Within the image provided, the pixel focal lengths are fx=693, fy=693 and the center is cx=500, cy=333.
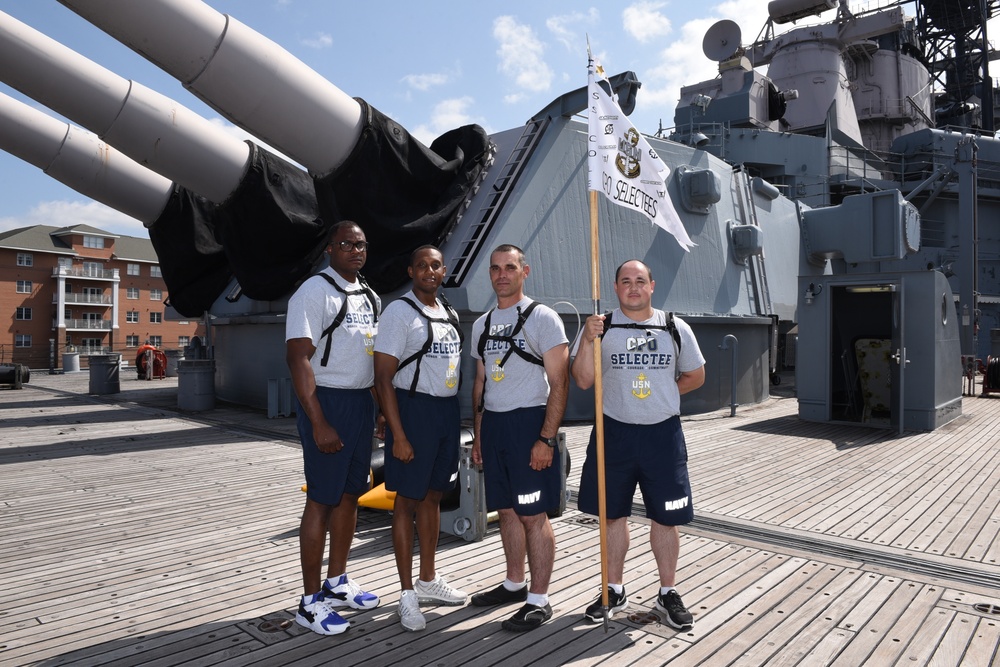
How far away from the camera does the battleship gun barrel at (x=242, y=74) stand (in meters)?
6.00

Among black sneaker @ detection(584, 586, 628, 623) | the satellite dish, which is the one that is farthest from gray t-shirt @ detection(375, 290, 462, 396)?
the satellite dish

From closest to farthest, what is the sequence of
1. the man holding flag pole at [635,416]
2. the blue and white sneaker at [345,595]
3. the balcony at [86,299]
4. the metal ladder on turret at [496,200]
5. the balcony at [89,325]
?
the man holding flag pole at [635,416] → the blue and white sneaker at [345,595] → the metal ladder on turret at [496,200] → the balcony at [86,299] → the balcony at [89,325]

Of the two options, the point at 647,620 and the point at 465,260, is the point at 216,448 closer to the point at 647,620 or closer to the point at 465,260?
the point at 465,260

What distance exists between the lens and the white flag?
327 centimetres

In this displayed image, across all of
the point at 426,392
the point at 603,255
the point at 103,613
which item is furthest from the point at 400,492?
the point at 603,255

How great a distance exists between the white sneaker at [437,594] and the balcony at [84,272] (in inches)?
2022

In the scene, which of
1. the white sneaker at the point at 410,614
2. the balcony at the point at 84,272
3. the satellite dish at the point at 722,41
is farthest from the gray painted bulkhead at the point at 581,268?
the balcony at the point at 84,272

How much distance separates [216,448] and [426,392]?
5889mm

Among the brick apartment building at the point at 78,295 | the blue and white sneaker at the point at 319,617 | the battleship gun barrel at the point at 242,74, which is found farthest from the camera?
the brick apartment building at the point at 78,295

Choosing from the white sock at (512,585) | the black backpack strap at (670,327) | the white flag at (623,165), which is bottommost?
the white sock at (512,585)

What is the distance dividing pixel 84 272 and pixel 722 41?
45039 mm

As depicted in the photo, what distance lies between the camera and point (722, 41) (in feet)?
68.5

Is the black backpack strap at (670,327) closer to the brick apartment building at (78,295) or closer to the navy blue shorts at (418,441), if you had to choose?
the navy blue shorts at (418,441)

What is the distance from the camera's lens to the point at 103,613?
325 cm
